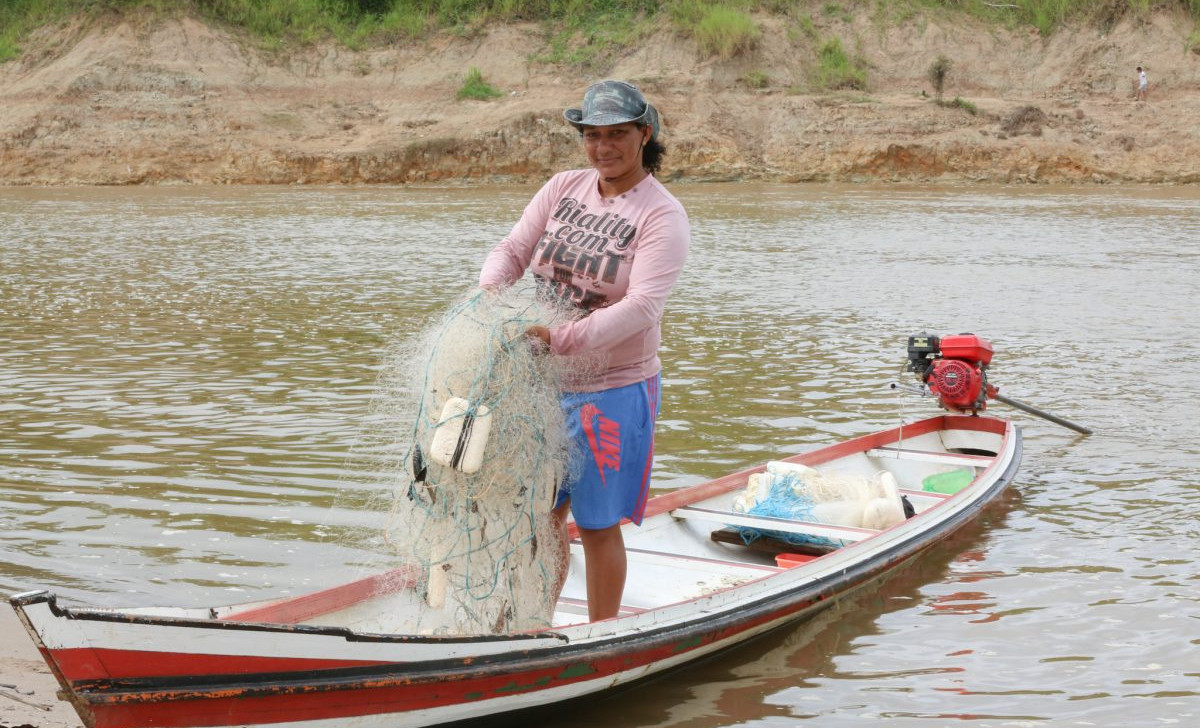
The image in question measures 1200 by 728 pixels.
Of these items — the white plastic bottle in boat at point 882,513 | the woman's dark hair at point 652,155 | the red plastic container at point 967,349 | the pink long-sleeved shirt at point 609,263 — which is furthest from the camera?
the red plastic container at point 967,349

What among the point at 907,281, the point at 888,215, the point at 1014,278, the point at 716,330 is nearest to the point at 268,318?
the point at 716,330

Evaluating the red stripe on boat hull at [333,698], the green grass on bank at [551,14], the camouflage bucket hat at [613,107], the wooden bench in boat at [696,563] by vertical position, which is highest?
the green grass on bank at [551,14]

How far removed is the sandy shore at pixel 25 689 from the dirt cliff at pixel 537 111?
27.6 metres

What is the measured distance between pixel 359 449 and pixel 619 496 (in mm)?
3961

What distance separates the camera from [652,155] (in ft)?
14.0

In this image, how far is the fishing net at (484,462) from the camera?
4039mm

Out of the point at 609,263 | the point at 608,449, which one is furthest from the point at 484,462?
the point at 609,263

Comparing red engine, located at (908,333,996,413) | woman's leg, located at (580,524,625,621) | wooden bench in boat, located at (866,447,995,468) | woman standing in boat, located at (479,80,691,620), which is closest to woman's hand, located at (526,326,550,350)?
woman standing in boat, located at (479,80,691,620)

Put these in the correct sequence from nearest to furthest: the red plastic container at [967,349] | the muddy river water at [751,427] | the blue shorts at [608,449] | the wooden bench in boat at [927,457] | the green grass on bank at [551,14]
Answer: the blue shorts at [608,449]
the muddy river water at [751,427]
the wooden bench in boat at [927,457]
the red plastic container at [967,349]
the green grass on bank at [551,14]

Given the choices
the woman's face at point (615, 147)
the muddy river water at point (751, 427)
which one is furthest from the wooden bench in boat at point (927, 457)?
the woman's face at point (615, 147)

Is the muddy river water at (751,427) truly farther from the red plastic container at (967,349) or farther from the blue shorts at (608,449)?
the blue shorts at (608,449)

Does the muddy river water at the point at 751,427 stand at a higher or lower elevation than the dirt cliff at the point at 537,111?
lower

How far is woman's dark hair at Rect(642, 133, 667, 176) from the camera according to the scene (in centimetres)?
423

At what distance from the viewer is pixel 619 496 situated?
415cm
